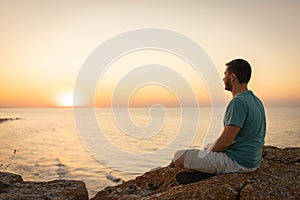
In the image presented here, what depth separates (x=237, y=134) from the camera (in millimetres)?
6102

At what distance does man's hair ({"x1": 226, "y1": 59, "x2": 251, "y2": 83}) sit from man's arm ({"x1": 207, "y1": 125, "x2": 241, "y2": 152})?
873 mm

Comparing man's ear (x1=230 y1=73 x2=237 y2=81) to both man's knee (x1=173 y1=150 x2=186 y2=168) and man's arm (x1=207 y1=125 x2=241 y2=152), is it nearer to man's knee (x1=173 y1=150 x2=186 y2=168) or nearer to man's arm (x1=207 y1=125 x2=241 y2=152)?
man's arm (x1=207 y1=125 x2=241 y2=152)

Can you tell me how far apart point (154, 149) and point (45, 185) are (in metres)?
23.7

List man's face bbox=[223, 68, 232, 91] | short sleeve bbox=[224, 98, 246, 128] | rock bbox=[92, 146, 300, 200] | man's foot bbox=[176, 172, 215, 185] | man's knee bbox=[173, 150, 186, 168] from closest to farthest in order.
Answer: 1. rock bbox=[92, 146, 300, 200]
2. short sleeve bbox=[224, 98, 246, 128]
3. man's face bbox=[223, 68, 232, 91]
4. man's knee bbox=[173, 150, 186, 168]
5. man's foot bbox=[176, 172, 215, 185]

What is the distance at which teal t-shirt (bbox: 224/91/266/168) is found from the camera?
590 cm

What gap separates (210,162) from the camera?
622 cm

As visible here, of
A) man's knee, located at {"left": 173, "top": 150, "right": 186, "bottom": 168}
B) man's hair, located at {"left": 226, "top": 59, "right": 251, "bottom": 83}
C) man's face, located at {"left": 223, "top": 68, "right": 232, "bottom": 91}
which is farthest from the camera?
man's knee, located at {"left": 173, "top": 150, "right": 186, "bottom": 168}

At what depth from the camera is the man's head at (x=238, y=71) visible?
20.1 feet

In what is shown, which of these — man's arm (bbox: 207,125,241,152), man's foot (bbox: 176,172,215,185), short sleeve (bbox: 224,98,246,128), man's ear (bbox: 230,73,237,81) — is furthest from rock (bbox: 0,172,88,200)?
man's ear (bbox: 230,73,237,81)

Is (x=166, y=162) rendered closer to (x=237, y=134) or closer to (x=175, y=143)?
(x=175, y=143)

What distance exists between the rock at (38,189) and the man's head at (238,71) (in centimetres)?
391

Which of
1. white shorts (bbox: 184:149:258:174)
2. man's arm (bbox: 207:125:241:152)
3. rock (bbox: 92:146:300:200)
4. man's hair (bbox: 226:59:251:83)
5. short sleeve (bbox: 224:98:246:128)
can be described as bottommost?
rock (bbox: 92:146:300:200)

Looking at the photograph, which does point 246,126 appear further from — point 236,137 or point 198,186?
point 198,186

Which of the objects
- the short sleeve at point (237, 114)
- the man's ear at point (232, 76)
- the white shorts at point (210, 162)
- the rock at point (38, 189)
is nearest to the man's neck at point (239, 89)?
the man's ear at point (232, 76)
